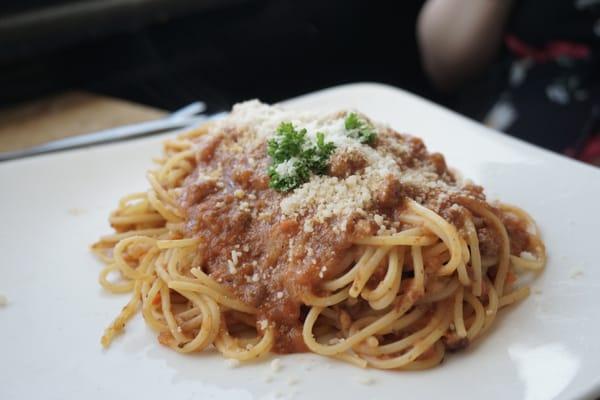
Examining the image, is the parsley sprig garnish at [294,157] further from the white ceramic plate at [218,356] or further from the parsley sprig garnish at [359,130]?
the white ceramic plate at [218,356]

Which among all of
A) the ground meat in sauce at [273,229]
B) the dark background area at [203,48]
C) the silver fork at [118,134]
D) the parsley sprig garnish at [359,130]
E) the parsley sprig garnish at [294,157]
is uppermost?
the parsley sprig garnish at [359,130]

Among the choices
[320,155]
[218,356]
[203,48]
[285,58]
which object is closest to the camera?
[218,356]

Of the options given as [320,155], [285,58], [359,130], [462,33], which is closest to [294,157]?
[320,155]

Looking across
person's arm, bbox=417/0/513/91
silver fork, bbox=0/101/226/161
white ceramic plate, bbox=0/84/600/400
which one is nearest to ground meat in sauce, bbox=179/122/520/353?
white ceramic plate, bbox=0/84/600/400

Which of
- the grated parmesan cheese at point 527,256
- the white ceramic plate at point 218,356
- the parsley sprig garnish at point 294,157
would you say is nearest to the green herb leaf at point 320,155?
the parsley sprig garnish at point 294,157

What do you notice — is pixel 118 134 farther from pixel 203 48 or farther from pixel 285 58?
pixel 285 58

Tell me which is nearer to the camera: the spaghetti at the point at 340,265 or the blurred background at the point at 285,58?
the spaghetti at the point at 340,265

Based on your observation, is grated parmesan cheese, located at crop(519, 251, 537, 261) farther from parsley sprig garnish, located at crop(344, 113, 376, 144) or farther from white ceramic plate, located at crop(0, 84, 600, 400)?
parsley sprig garnish, located at crop(344, 113, 376, 144)
